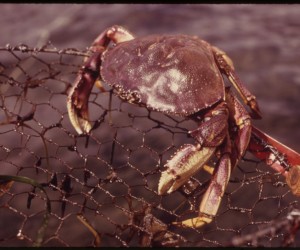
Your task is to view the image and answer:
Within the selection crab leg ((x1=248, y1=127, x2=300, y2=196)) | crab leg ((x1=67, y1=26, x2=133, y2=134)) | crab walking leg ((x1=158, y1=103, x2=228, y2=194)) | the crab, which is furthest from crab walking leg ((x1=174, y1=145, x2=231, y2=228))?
crab leg ((x1=67, y1=26, x2=133, y2=134))

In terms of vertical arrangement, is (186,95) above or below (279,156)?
above

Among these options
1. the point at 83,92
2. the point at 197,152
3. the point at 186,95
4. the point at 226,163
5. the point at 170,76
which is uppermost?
the point at 170,76

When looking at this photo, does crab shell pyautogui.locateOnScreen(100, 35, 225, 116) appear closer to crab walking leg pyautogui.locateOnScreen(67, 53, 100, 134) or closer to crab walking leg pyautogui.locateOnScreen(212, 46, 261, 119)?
crab walking leg pyautogui.locateOnScreen(212, 46, 261, 119)

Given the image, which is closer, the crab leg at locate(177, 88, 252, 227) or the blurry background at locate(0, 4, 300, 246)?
the crab leg at locate(177, 88, 252, 227)

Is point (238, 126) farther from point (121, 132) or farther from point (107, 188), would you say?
point (121, 132)

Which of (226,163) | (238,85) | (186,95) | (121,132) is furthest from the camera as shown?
(121,132)

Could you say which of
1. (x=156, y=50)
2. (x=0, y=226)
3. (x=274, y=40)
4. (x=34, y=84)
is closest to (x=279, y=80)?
(x=274, y=40)

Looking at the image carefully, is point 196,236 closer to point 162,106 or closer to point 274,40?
point 162,106

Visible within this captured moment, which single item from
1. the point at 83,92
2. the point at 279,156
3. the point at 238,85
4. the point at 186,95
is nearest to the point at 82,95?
the point at 83,92
